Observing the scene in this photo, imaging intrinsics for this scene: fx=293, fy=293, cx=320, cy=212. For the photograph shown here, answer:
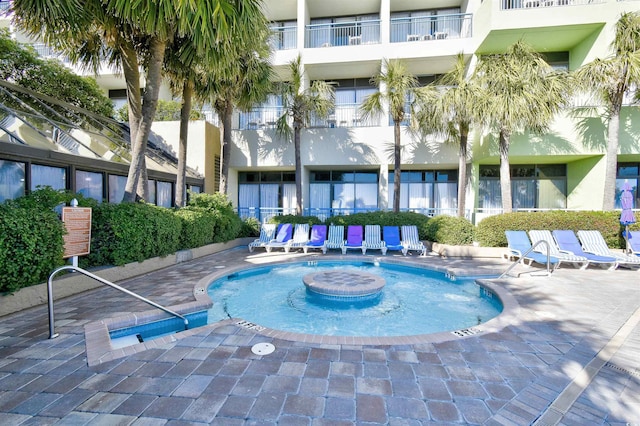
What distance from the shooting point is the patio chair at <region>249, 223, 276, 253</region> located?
11375mm

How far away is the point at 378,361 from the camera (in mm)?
3215

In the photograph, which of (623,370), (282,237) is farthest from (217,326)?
(282,237)

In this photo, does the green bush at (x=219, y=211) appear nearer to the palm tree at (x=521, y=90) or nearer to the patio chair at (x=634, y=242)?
the palm tree at (x=521, y=90)

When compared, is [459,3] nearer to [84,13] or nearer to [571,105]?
[571,105]

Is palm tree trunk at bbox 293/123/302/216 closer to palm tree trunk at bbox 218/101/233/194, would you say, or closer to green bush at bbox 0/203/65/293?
palm tree trunk at bbox 218/101/233/194

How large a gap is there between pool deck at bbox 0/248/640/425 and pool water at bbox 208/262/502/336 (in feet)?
3.04

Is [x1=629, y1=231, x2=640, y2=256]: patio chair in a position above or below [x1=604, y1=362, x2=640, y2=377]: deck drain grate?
above

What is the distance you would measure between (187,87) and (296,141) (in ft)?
15.2

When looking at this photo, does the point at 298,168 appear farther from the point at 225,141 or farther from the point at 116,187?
the point at 116,187

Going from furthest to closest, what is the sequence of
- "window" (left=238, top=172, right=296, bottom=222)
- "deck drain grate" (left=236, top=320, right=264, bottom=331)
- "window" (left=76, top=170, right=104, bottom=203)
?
"window" (left=238, top=172, right=296, bottom=222)
"window" (left=76, top=170, right=104, bottom=203)
"deck drain grate" (left=236, top=320, right=264, bottom=331)

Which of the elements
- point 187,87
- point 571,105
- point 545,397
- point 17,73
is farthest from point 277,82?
point 545,397

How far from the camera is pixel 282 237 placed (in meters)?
11.6

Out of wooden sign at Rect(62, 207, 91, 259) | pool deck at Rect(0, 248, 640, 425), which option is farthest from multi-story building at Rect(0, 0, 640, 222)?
pool deck at Rect(0, 248, 640, 425)

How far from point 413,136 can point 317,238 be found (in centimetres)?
658
